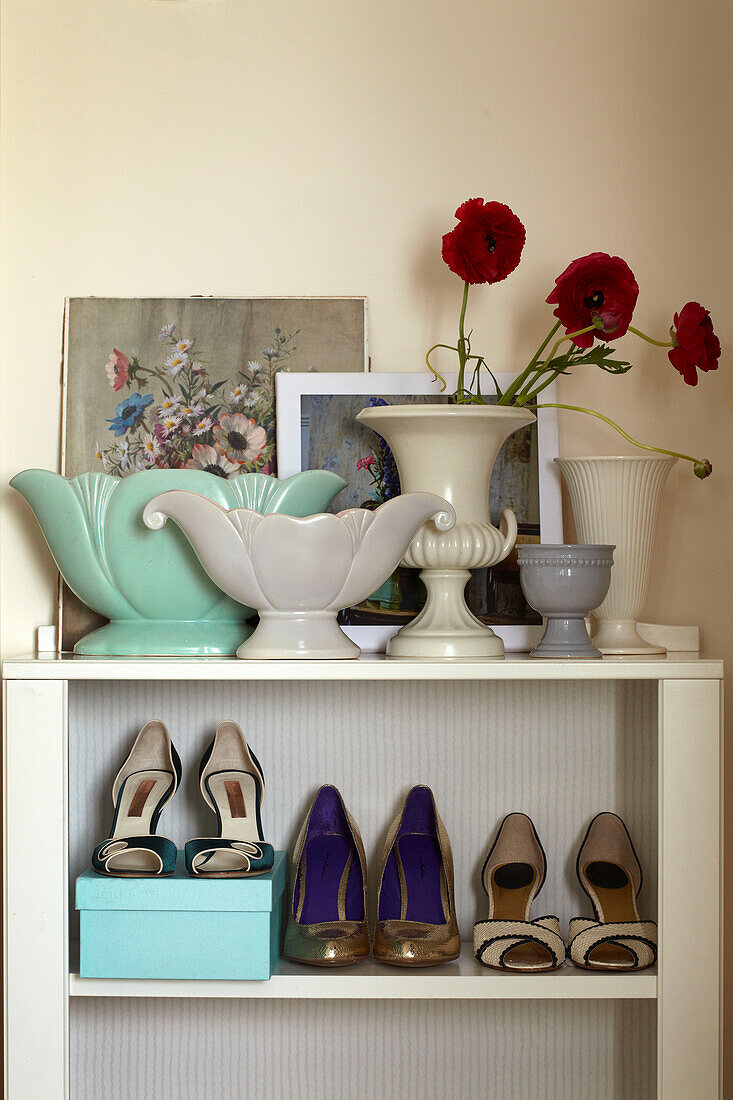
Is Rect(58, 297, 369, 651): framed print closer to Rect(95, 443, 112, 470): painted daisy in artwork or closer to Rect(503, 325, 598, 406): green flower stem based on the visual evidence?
Rect(95, 443, 112, 470): painted daisy in artwork

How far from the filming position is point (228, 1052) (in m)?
1.32

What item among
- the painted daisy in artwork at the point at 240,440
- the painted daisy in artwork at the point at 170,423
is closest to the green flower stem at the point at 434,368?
the painted daisy in artwork at the point at 240,440

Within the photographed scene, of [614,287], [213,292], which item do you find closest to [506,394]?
[614,287]

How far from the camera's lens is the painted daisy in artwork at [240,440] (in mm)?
1312

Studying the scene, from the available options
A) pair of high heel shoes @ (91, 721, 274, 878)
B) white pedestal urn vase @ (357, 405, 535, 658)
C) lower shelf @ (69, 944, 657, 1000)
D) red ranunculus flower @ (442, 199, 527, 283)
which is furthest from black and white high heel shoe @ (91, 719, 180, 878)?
red ranunculus flower @ (442, 199, 527, 283)

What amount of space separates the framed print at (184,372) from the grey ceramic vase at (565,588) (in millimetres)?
383

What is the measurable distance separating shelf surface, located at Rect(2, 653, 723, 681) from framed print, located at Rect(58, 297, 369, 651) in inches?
9.6

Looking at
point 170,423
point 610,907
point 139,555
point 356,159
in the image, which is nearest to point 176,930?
point 139,555

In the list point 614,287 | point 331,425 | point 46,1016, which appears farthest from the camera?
point 331,425

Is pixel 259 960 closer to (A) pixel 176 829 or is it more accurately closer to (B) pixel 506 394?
(A) pixel 176 829

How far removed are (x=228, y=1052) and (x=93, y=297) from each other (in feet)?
3.35

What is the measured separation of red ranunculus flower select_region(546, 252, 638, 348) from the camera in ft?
3.79

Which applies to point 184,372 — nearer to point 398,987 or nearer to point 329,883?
point 329,883

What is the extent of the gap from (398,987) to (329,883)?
178 mm
